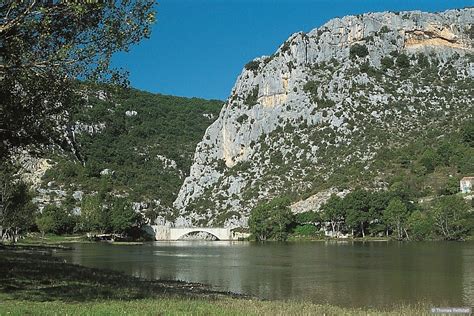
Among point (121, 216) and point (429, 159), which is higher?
point (429, 159)

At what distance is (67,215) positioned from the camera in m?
162

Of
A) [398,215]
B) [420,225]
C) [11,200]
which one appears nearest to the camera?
[11,200]

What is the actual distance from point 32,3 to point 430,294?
101 feet

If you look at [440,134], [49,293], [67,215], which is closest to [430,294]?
[49,293]

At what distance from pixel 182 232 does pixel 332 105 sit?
219ft

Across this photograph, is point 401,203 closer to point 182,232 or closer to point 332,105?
point 332,105

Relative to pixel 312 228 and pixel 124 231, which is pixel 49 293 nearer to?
pixel 312 228

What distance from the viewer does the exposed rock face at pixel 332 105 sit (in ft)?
538

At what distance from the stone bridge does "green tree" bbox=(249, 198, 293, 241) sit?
20831mm

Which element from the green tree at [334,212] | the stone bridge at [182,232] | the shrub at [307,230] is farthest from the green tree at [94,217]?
the green tree at [334,212]

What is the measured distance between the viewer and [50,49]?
21188 mm

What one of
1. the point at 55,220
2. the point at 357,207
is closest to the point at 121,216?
the point at 55,220

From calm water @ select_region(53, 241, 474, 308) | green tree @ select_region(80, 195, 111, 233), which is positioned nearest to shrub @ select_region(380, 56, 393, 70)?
green tree @ select_region(80, 195, 111, 233)

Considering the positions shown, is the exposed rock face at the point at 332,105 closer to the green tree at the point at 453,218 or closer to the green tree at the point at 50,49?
the green tree at the point at 453,218
